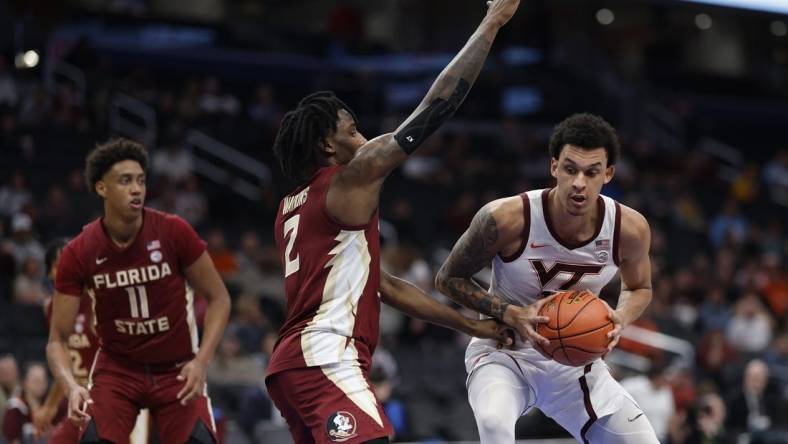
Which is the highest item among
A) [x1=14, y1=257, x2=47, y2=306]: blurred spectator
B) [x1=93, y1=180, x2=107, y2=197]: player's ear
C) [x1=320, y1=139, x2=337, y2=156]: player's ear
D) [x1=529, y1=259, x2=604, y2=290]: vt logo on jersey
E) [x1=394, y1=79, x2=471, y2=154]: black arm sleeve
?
[x1=394, y1=79, x2=471, y2=154]: black arm sleeve

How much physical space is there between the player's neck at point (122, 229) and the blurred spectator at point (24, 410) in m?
2.21

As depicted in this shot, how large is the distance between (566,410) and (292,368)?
1.64 meters

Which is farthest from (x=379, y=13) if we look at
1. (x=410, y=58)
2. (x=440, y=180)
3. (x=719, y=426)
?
(x=719, y=426)

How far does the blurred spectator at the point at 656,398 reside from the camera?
1279 cm

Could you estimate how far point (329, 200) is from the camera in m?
5.33

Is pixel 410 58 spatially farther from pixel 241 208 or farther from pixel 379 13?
pixel 241 208

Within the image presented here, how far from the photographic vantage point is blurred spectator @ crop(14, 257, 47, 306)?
41.9 ft

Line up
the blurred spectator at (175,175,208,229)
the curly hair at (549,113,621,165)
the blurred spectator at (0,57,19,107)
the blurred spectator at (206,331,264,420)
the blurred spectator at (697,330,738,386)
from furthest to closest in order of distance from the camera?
1. the blurred spectator at (0,57,19,107)
2. the blurred spectator at (175,175,208,229)
3. the blurred spectator at (697,330,738,386)
4. the blurred spectator at (206,331,264,420)
5. the curly hair at (549,113,621,165)

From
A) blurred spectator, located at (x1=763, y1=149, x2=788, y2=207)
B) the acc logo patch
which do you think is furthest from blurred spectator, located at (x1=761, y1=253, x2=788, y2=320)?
the acc logo patch

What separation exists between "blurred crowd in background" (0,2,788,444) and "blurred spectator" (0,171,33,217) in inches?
1.4

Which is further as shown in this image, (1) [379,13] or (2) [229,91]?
(1) [379,13]

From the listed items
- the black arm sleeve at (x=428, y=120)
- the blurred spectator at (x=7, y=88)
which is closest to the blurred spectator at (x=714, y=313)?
the blurred spectator at (x=7, y=88)

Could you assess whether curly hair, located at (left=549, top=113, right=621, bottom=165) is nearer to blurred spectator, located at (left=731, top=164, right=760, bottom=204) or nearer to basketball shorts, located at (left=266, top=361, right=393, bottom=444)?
basketball shorts, located at (left=266, top=361, right=393, bottom=444)

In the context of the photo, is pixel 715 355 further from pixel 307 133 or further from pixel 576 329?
pixel 307 133
